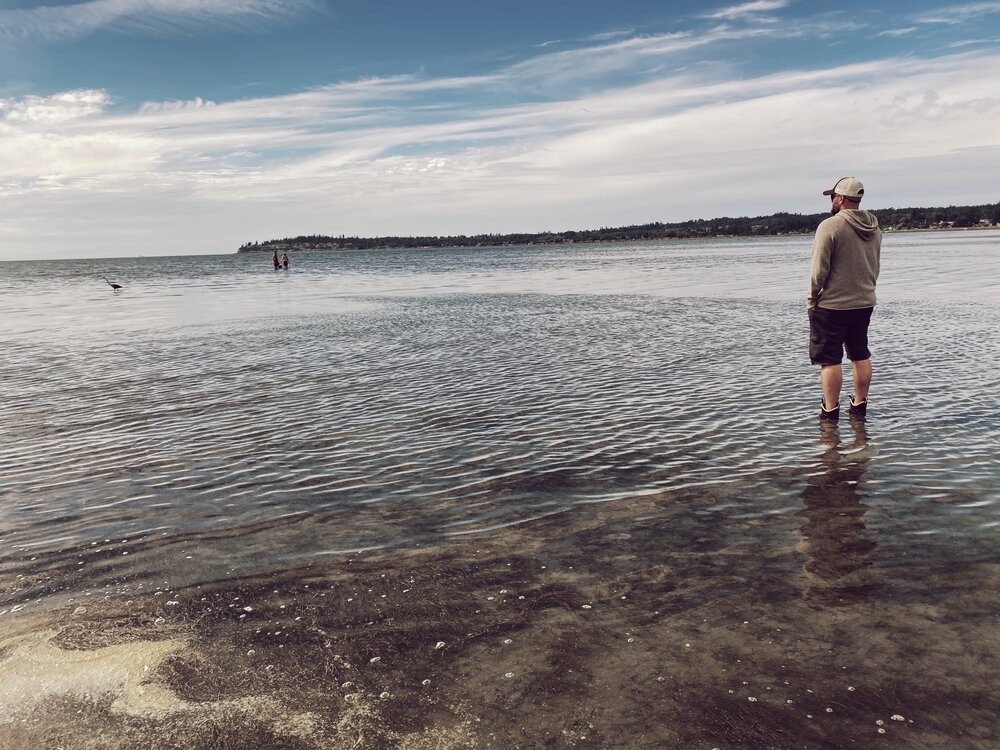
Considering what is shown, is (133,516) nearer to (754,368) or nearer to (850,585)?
(850,585)

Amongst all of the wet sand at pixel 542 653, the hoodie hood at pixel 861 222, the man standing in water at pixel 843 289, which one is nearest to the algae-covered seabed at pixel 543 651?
the wet sand at pixel 542 653

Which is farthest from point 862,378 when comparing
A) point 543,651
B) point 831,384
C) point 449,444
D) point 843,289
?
point 543,651

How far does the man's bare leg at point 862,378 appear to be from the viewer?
31.7 ft

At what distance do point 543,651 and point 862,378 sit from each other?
763 centimetres

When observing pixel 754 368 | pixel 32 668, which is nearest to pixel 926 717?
pixel 32 668

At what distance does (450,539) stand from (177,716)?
8.85 ft

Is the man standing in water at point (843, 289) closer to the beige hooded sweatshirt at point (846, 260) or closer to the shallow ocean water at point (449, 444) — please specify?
the beige hooded sweatshirt at point (846, 260)

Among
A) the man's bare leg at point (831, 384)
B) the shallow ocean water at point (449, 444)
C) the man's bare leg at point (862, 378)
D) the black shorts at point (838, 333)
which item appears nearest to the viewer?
the shallow ocean water at point (449, 444)

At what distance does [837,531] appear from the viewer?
581 cm

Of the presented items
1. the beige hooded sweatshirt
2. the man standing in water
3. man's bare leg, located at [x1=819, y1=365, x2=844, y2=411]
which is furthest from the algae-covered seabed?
the beige hooded sweatshirt

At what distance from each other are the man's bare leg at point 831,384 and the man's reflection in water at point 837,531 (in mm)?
1209

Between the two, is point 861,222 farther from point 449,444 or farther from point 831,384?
point 449,444

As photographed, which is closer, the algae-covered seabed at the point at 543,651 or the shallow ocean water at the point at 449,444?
the algae-covered seabed at the point at 543,651

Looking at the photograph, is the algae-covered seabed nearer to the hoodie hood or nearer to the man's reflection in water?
the man's reflection in water
